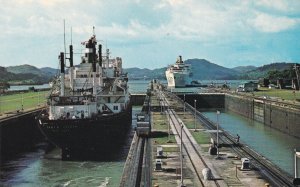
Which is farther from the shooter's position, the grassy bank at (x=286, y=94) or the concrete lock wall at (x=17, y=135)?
the grassy bank at (x=286, y=94)

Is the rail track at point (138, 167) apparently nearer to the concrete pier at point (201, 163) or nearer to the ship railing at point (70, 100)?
the concrete pier at point (201, 163)

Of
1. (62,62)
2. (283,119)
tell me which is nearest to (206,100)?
(283,119)

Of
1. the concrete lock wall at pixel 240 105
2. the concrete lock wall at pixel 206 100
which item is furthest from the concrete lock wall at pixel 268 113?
the concrete lock wall at pixel 206 100

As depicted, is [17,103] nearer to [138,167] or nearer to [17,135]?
[17,135]

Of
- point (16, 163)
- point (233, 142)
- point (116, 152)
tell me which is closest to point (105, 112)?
point (116, 152)

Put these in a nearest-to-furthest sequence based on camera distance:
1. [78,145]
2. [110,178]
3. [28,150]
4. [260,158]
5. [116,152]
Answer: [260,158] → [110,178] → [78,145] → [116,152] → [28,150]

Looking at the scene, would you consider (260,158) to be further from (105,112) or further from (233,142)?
(105,112)
